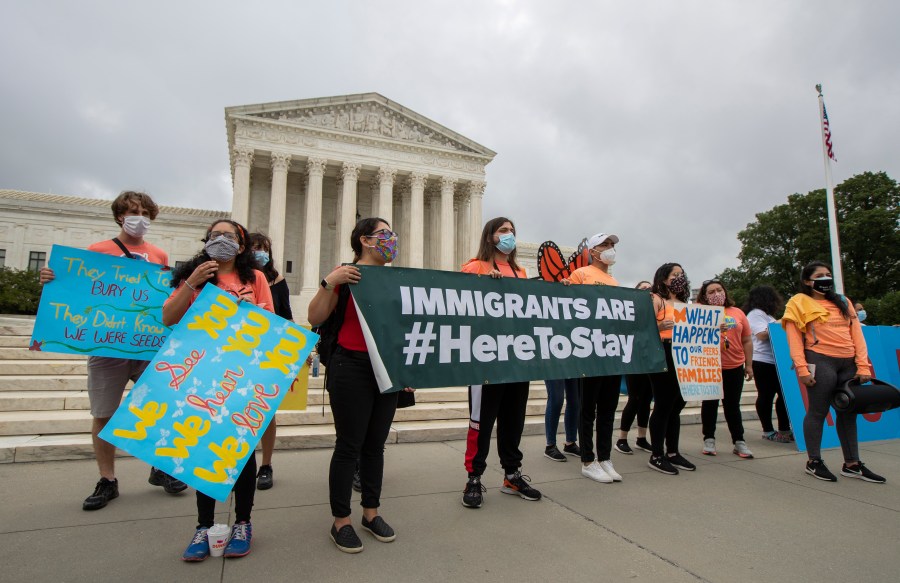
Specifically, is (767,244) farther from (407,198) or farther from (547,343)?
(547,343)

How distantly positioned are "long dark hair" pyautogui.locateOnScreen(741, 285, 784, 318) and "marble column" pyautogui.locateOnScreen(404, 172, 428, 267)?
2981 centimetres

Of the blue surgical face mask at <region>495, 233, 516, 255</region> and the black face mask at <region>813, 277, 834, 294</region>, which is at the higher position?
the blue surgical face mask at <region>495, 233, 516, 255</region>

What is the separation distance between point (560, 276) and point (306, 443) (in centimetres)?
371

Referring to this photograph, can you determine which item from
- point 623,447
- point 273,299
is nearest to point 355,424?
point 273,299

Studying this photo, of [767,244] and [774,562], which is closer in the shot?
[774,562]

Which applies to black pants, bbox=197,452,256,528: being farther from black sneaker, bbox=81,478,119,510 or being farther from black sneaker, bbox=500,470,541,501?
black sneaker, bbox=500,470,541,501

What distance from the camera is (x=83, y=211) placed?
36219 millimetres

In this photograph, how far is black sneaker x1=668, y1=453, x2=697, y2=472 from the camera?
4980 mm

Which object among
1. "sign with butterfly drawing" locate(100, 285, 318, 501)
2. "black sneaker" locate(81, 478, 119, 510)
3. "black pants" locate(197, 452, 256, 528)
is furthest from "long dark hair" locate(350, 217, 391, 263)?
"black sneaker" locate(81, 478, 119, 510)

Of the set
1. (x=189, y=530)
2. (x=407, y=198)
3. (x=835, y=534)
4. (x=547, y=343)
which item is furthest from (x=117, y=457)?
(x=407, y=198)

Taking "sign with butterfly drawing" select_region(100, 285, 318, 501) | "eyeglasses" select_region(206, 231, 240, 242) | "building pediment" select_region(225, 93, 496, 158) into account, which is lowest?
"sign with butterfly drawing" select_region(100, 285, 318, 501)

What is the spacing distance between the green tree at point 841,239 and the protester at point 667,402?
139 ft

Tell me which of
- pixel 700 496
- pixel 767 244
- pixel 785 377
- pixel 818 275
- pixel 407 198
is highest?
pixel 407 198

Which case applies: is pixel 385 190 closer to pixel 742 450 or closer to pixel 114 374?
pixel 742 450
